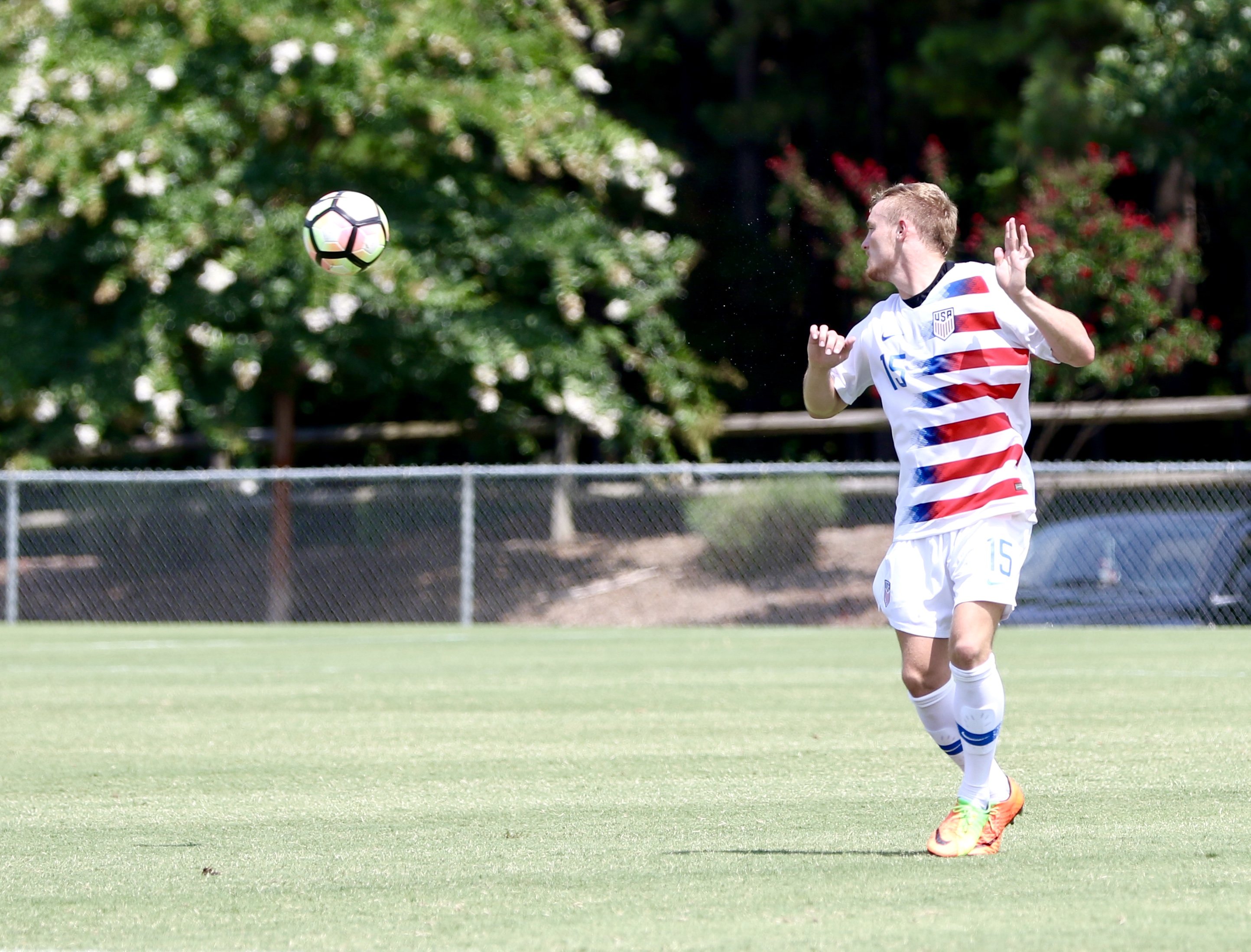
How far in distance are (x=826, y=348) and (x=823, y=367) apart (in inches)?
3.2

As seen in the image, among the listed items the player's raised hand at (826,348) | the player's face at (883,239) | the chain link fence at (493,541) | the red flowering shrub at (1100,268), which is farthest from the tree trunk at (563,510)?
the player's face at (883,239)

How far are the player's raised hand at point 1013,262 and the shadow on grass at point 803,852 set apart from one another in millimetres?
1680

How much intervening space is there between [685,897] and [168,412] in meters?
15.0

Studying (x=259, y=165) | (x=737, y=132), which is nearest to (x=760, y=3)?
(x=737, y=132)

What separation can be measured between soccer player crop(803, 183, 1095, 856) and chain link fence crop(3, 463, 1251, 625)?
439 inches

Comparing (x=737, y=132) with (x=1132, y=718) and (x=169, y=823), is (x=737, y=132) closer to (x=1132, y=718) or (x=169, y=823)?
(x=1132, y=718)

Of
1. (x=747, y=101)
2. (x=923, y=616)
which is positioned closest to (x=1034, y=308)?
(x=923, y=616)

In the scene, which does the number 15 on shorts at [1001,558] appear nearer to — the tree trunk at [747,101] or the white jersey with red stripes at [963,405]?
the white jersey with red stripes at [963,405]

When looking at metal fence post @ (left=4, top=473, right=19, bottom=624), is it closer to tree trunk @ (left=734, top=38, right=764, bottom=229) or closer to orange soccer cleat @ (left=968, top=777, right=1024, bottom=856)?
tree trunk @ (left=734, top=38, right=764, bottom=229)

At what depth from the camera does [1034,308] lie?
5.19 meters

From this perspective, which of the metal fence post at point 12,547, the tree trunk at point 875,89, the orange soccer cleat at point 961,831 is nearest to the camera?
the orange soccer cleat at point 961,831

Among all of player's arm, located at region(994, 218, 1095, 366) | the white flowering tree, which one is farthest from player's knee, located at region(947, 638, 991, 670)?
the white flowering tree

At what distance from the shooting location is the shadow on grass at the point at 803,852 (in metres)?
5.25

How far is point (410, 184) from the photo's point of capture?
781 inches
